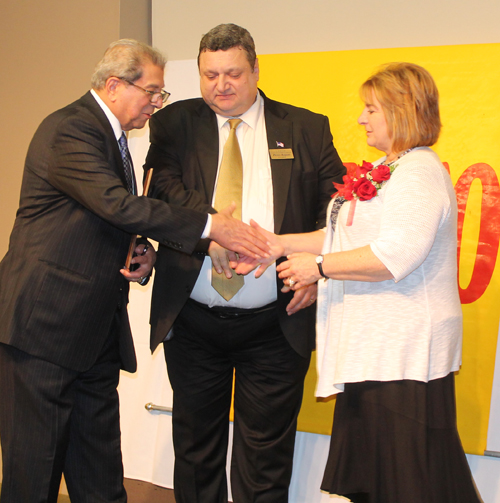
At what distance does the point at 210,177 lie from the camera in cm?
234

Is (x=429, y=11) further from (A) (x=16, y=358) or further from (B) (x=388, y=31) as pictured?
(A) (x=16, y=358)

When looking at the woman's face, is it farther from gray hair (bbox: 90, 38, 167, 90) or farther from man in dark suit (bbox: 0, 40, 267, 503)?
gray hair (bbox: 90, 38, 167, 90)

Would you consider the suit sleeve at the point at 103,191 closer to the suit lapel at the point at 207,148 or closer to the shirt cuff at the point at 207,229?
the shirt cuff at the point at 207,229

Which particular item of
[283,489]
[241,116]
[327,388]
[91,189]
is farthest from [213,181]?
[283,489]

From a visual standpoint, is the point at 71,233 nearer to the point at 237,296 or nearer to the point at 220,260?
the point at 220,260

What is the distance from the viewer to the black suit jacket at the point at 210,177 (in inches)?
90.2

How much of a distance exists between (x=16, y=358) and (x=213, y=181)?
1043 mm

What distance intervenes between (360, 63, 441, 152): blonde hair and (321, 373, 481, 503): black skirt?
814mm

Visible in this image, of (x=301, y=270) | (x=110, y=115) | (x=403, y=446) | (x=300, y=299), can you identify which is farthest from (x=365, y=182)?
(x=110, y=115)

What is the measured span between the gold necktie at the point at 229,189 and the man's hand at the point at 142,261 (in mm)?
276

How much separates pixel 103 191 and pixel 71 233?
209 mm

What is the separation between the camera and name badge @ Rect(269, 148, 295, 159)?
236 centimetres

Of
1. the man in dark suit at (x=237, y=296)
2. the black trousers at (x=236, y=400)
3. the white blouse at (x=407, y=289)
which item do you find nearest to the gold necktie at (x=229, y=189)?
the man in dark suit at (x=237, y=296)

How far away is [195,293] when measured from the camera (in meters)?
2.33
